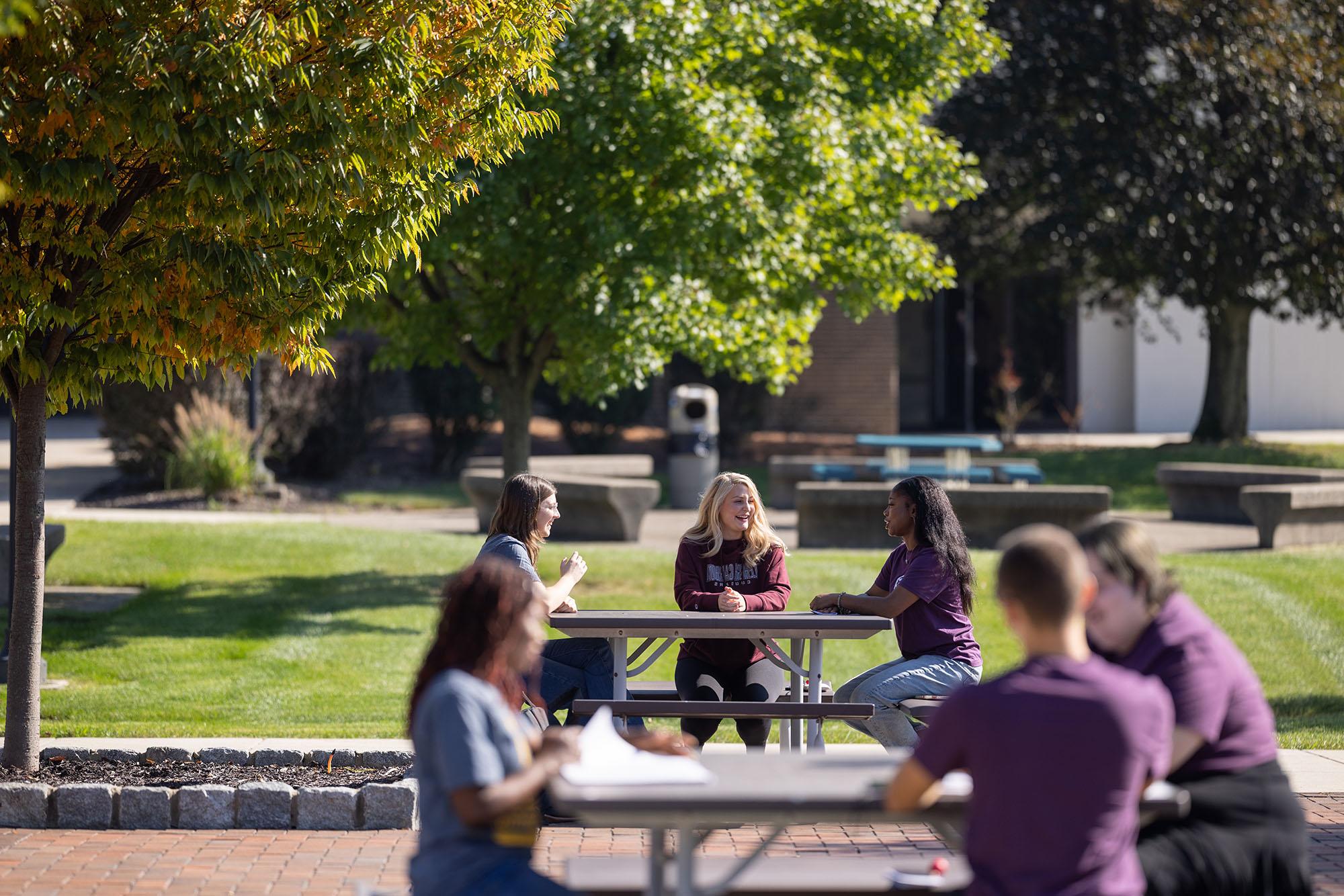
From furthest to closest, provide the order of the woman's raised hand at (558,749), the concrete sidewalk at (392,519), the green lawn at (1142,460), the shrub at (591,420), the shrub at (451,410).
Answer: the shrub at (591,420) < the shrub at (451,410) < the green lawn at (1142,460) < the concrete sidewalk at (392,519) < the woman's raised hand at (558,749)

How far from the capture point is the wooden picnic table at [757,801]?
137 inches

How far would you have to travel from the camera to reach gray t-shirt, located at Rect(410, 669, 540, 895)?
348 cm

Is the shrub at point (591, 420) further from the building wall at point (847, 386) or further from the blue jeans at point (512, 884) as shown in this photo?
the blue jeans at point (512, 884)

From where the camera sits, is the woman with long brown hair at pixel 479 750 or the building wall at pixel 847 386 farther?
the building wall at pixel 847 386

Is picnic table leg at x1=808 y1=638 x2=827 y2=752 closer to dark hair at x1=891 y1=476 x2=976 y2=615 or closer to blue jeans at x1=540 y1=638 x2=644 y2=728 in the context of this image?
dark hair at x1=891 y1=476 x2=976 y2=615

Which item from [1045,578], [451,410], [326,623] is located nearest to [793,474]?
[451,410]

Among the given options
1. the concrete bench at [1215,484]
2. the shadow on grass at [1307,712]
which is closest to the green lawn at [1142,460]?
the concrete bench at [1215,484]

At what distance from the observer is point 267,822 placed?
20.7 feet

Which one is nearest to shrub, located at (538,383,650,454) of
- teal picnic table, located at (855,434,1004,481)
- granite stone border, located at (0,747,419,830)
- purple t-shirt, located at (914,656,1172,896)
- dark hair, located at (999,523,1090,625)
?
teal picnic table, located at (855,434,1004,481)

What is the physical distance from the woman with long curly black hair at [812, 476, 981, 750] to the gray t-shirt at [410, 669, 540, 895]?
10.6 ft

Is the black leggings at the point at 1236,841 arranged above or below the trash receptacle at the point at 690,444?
below

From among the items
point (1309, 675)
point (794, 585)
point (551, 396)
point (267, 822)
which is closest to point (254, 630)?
point (794, 585)

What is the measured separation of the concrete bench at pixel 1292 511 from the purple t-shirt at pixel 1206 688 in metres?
12.5

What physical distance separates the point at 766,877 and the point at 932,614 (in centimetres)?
271
